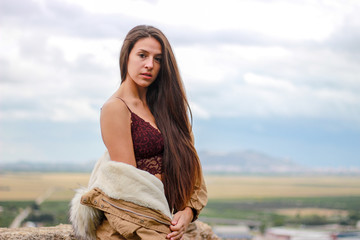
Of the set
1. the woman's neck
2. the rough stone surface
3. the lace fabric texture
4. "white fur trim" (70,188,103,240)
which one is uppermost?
the woman's neck

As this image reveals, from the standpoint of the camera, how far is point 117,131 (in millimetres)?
3123

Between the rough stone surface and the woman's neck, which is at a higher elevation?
the woman's neck

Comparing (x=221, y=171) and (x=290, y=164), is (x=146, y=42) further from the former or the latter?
(x=290, y=164)

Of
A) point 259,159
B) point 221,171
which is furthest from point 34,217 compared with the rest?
point 259,159

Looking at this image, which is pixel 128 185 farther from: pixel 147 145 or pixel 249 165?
pixel 249 165

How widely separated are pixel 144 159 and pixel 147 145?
4.2 inches

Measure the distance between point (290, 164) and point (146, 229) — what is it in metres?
147

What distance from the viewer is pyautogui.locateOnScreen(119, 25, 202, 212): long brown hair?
333 centimetres

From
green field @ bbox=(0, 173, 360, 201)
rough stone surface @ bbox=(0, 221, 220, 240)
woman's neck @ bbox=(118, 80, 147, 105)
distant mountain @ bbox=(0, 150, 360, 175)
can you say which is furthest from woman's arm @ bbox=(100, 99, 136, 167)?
distant mountain @ bbox=(0, 150, 360, 175)

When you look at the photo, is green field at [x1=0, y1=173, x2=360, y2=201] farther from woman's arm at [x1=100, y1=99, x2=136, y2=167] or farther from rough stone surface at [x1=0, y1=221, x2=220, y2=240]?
woman's arm at [x1=100, y1=99, x2=136, y2=167]

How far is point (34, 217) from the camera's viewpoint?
12305 mm

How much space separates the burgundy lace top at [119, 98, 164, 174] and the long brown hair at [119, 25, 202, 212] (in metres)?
0.05

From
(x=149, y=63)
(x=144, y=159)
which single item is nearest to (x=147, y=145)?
(x=144, y=159)

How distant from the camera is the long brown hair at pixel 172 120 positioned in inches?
131
